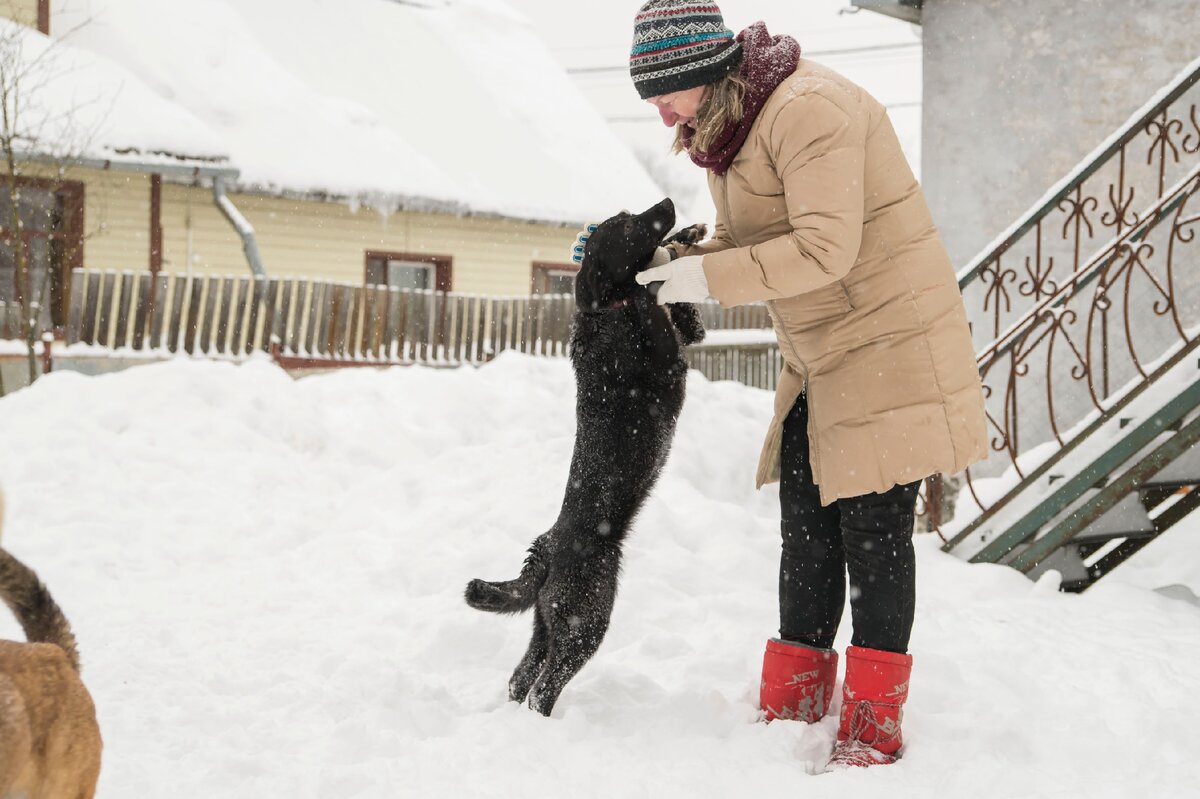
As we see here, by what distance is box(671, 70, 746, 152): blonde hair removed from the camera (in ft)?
8.54

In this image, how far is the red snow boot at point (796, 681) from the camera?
2.91 m

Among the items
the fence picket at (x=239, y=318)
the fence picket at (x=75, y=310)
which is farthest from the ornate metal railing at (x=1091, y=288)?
the fence picket at (x=75, y=310)

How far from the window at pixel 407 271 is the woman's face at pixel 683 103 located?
15.3 m

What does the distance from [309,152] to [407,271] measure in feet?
10.8

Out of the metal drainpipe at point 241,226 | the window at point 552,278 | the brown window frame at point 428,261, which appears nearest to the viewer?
the metal drainpipe at point 241,226

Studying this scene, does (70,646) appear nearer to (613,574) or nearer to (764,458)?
(613,574)

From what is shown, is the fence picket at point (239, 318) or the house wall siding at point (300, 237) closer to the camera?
the fence picket at point (239, 318)

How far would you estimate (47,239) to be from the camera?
42.9 feet

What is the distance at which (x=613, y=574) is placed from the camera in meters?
3.05

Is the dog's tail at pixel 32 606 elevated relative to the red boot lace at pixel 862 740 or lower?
elevated

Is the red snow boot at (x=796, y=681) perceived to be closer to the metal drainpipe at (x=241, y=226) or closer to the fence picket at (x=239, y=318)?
the fence picket at (x=239, y=318)

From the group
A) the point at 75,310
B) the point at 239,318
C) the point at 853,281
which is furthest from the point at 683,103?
the point at 239,318

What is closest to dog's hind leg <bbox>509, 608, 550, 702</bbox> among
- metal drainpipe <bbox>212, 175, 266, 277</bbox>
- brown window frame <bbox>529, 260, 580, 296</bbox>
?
metal drainpipe <bbox>212, 175, 266, 277</bbox>

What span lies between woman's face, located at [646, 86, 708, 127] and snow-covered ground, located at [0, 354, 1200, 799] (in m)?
1.66
